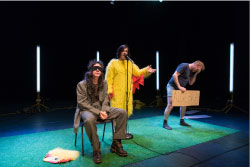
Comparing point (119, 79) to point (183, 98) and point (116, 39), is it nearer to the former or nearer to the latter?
point (183, 98)

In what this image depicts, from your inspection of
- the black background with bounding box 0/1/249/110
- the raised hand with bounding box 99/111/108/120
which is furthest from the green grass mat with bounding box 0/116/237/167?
the black background with bounding box 0/1/249/110

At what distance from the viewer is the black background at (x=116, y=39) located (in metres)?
5.60

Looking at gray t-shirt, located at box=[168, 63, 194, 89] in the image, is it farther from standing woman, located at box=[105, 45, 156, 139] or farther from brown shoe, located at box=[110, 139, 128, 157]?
brown shoe, located at box=[110, 139, 128, 157]

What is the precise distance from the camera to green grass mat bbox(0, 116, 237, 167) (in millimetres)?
1968

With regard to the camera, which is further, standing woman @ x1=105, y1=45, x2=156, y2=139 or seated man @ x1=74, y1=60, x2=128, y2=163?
standing woman @ x1=105, y1=45, x2=156, y2=139

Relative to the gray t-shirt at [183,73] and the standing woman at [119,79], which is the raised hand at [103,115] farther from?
the gray t-shirt at [183,73]

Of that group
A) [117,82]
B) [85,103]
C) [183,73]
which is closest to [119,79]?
[117,82]

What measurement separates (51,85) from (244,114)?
23.3 ft

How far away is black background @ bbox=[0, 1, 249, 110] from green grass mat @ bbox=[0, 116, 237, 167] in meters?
3.58

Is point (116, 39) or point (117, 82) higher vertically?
point (116, 39)

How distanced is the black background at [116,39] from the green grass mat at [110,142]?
3.58m

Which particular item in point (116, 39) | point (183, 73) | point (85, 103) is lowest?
point (85, 103)

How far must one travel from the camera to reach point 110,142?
2.62 meters

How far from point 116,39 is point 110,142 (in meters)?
5.35
